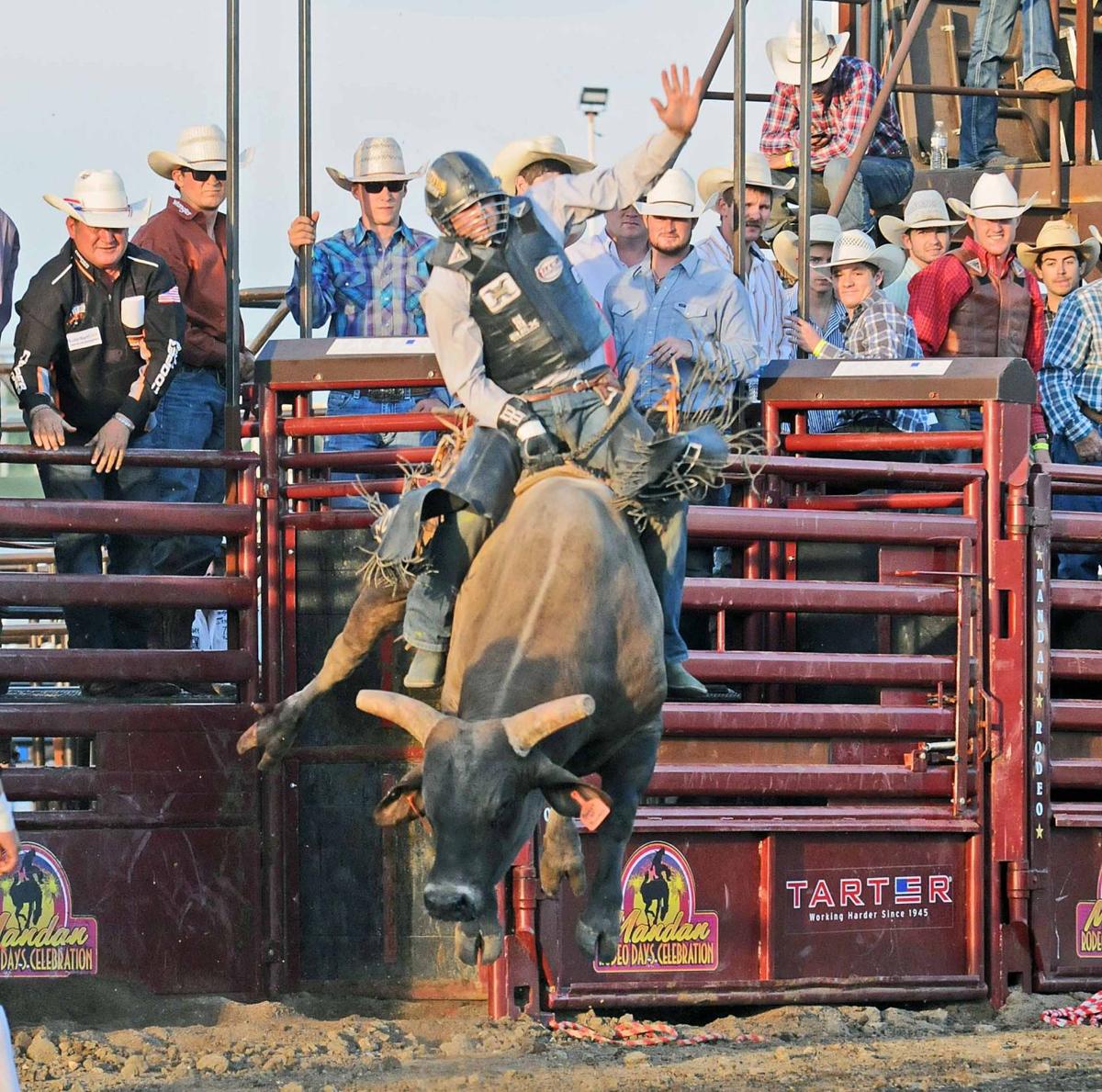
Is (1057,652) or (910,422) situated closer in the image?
(1057,652)

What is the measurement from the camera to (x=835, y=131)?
1157cm

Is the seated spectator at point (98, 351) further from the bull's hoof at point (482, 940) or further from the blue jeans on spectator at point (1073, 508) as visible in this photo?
the blue jeans on spectator at point (1073, 508)

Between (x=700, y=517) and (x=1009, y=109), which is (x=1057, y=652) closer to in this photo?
(x=700, y=517)

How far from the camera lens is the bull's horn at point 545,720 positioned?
5.25m

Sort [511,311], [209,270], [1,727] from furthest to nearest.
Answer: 1. [209,270]
2. [1,727]
3. [511,311]

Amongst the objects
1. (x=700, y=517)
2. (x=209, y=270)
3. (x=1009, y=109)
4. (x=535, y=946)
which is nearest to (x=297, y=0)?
(x=209, y=270)

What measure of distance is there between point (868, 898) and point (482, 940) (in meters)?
3.06

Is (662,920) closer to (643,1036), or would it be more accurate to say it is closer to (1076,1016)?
(643,1036)

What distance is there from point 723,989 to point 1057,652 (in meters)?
2.04

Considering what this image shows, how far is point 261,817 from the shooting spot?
7.76 metres

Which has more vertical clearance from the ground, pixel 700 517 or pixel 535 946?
pixel 700 517

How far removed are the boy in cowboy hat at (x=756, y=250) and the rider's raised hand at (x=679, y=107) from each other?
1739mm

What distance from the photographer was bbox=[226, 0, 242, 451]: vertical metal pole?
25.4 ft

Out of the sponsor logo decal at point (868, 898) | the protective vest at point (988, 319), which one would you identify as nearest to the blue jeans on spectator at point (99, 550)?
the sponsor logo decal at point (868, 898)
